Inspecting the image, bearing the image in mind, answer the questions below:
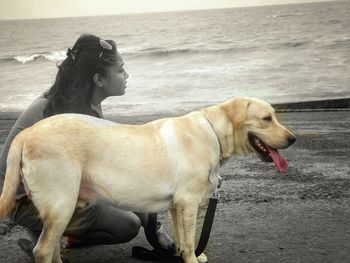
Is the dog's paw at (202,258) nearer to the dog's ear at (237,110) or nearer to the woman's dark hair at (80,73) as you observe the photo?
the dog's ear at (237,110)

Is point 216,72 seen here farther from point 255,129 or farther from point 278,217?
point 255,129

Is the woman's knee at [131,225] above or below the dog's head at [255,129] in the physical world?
below

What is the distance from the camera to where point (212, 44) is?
48.2 m

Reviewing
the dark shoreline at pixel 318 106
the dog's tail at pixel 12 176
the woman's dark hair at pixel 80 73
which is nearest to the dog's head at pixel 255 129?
the woman's dark hair at pixel 80 73

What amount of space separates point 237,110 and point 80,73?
4.58 feet

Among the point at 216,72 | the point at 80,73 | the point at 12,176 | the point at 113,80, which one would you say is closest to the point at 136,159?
the point at 12,176

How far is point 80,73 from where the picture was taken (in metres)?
4.12

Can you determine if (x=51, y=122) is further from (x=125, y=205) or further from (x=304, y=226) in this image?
(x=304, y=226)

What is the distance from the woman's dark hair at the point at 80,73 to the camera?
403 cm

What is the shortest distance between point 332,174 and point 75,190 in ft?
13.8

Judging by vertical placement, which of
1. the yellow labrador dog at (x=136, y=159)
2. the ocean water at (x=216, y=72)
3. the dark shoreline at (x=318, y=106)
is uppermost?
the yellow labrador dog at (x=136, y=159)

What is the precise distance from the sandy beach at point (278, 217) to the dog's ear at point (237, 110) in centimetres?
116

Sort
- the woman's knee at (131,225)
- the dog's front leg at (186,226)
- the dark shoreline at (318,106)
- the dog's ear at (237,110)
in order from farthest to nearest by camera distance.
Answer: the dark shoreline at (318,106) < the woman's knee at (131,225) < the dog's ear at (237,110) < the dog's front leg at (186,226)

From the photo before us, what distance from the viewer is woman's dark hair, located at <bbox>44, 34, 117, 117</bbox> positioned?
4.03 m
